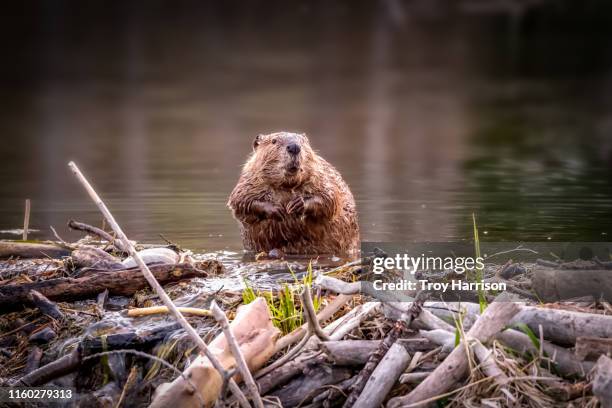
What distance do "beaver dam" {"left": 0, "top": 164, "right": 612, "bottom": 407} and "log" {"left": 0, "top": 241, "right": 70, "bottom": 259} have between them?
675 millimetres

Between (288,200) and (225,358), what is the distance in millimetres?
2343

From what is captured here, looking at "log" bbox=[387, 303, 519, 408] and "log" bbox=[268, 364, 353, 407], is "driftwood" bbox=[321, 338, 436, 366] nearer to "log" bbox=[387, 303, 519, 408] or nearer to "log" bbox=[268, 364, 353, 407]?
"log" bbox=[268, 364, 353, 407]

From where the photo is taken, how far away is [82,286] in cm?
473

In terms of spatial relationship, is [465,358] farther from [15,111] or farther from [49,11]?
[49,11]

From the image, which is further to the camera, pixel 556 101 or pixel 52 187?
pixel 556 101

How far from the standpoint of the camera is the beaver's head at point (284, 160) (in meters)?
6.00

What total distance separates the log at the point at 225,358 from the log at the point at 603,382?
1.10m

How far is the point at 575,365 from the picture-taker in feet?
12.5

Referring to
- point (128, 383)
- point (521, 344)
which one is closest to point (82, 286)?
point (128, 383)

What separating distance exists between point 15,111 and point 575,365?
15.2m

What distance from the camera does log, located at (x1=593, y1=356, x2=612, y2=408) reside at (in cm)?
359

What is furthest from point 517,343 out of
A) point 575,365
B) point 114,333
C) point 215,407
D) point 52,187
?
point 52,187

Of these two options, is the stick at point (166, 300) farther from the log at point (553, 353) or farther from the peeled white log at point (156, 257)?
the peeled white log at point (156, 257)

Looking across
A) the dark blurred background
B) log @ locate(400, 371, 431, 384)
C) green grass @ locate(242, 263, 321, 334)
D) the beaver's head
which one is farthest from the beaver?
log @ locate(400, 371, 431, 384)
